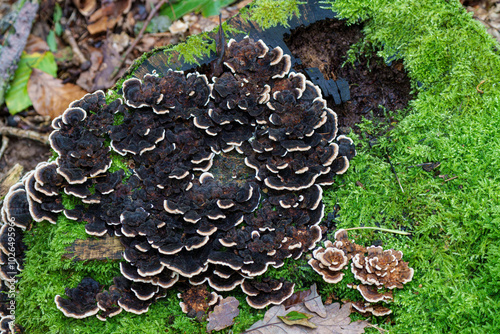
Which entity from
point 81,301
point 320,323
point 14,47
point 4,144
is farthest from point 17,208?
point 14,47

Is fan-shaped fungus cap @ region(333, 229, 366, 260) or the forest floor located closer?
fan-shaped fungus cap @ region(333, 229, 366, 260)

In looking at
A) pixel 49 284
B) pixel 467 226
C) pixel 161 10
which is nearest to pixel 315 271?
pixel 467 226

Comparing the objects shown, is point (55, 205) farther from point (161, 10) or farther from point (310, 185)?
point (161, 10)

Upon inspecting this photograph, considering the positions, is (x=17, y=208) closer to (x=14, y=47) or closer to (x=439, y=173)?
(x=14, y=47)

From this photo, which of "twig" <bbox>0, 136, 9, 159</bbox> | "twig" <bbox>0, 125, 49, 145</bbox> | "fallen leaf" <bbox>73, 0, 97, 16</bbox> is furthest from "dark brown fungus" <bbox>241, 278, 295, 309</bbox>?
"fallen leaf" <bbox>73, 0, 97, 16</bbox>

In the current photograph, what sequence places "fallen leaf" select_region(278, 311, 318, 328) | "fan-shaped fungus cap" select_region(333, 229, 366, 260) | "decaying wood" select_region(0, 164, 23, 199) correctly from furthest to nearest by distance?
1. "decaying wood" select_region(0, 164, 23, 199)
2. "fan-shaped fungus cap" select_region(333, 229, 366, 260)
3. "fallen leaf" select_region(278, 311, 318, 328)

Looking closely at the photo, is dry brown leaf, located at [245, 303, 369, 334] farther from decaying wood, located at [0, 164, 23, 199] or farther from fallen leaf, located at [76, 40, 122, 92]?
fallen leaf, located at [76, 40, 122, 92]
